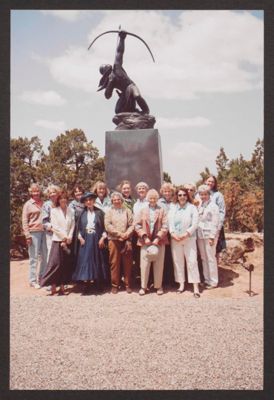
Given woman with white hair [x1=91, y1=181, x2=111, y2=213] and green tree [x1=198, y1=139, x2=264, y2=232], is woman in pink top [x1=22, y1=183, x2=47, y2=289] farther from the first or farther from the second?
green tree [x1=198, y1=139, x2=264, y2=232]

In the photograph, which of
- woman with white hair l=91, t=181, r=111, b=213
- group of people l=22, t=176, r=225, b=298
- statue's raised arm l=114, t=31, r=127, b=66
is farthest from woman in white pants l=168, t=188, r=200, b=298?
statue's raised arm l=114, t=31, r=127, b=66

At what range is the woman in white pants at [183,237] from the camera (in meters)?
5.12

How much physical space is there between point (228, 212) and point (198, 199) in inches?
121

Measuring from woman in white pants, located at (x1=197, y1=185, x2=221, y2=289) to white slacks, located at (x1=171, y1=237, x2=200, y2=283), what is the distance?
0.24 m

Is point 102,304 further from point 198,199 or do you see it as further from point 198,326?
point 198,199

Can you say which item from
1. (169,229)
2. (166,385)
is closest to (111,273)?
(169,229)

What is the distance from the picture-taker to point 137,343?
4.16 m

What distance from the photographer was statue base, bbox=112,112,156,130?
632 centimetres

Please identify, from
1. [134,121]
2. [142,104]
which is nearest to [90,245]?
[134,121]

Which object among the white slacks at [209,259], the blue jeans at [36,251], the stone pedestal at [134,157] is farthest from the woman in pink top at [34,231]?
the white slacks at [209,259]

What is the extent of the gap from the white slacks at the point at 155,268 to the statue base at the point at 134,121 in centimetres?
205

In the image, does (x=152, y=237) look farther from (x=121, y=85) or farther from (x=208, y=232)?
(x=121, y=85)

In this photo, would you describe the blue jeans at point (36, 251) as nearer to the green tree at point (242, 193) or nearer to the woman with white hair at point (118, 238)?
the woman with white hair at point (118, 238)

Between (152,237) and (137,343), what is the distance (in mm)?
1357
